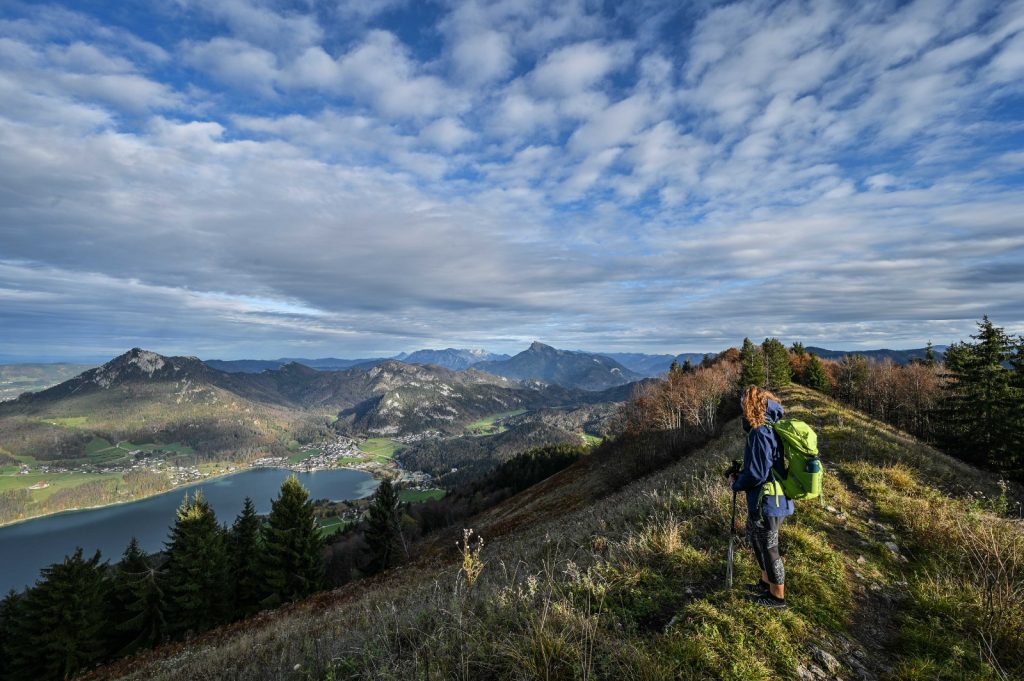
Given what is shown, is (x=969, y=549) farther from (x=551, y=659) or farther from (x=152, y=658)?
(x=152, y=658)

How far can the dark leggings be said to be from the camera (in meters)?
6.32

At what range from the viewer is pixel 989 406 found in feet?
118

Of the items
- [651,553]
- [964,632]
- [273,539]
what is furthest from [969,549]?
[273,539]

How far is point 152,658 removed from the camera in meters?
14.9

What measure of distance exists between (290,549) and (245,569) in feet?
15.8

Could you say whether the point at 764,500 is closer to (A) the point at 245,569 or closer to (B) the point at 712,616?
(B) the point at 712,616

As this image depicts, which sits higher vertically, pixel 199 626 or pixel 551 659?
pixel 551 659

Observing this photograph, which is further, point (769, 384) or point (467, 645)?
point (769, 384)

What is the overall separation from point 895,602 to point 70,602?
4362 centimetres

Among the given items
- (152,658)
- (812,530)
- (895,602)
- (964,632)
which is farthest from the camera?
(152,658)

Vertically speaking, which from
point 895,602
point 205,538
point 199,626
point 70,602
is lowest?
point 199,626

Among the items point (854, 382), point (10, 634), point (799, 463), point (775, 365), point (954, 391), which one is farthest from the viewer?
point (854, 382)

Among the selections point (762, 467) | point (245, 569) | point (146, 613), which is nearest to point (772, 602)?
point (762, 467)

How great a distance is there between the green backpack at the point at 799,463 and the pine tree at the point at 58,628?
41124 millimetres
